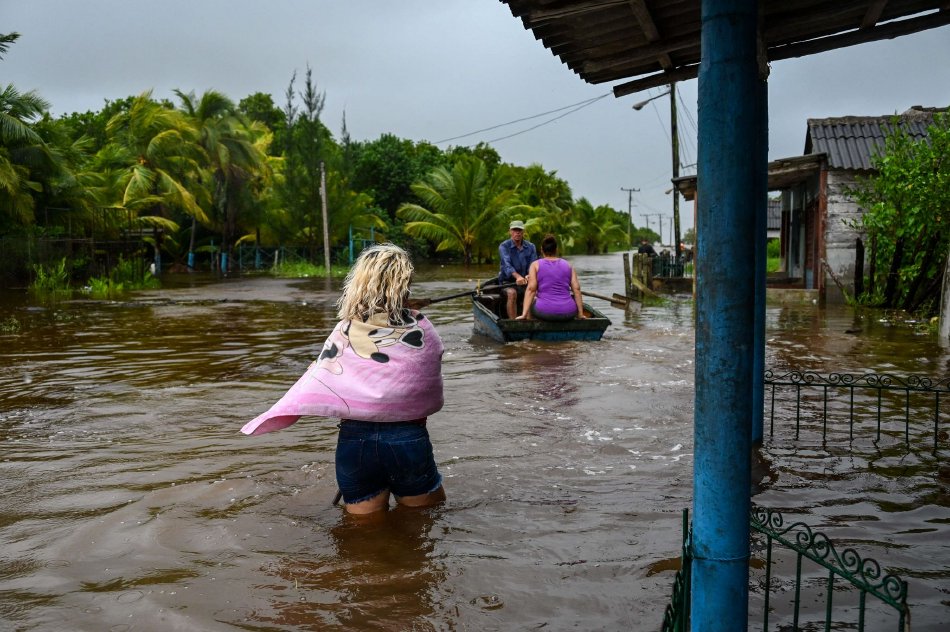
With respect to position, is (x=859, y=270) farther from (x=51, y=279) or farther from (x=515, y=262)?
(x=51, y=279)

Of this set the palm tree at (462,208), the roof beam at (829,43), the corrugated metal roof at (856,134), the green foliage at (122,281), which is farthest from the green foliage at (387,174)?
the roof beam at (829,43)

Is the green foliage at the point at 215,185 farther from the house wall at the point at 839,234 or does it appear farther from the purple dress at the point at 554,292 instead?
the house wall at the point at 839,234

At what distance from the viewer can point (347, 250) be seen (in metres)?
38.2

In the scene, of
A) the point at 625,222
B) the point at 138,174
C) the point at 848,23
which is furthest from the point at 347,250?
the point at 625,222

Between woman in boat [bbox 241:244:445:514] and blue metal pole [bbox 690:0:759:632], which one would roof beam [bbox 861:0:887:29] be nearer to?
blue metal pole [bbox 690:0:759:632]

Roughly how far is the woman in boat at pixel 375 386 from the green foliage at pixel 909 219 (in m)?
11.8

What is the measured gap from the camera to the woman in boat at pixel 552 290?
10812 mm

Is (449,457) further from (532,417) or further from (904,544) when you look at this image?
(904,544)

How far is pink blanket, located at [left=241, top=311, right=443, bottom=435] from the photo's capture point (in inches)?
154

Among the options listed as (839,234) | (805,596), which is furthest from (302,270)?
(805,596)

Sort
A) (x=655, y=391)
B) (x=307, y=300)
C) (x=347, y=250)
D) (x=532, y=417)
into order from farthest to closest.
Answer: (x=347, y=250) → (x=307, y=300) → (x=655, y=391) → (x=532, y=417)

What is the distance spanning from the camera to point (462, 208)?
40.5 meters

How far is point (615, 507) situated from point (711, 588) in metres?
2.16

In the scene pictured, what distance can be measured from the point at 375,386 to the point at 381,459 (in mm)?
375
